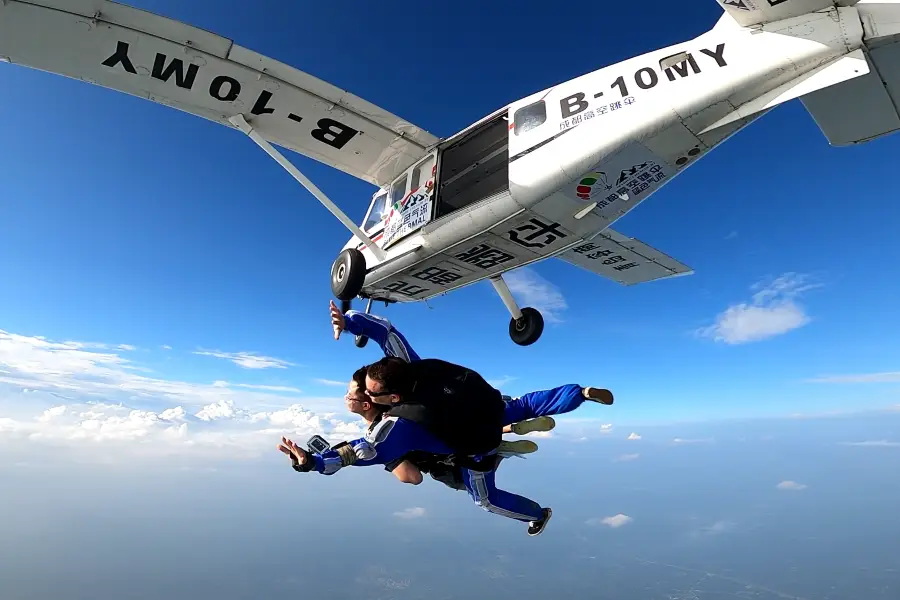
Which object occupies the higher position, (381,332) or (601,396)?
(381,332)

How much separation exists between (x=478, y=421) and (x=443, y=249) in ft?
15.5

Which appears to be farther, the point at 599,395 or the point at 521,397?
the point at 521,397

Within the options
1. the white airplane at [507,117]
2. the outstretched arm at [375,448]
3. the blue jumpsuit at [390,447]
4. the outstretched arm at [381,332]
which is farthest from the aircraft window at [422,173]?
the outstretched arm at [375,448]

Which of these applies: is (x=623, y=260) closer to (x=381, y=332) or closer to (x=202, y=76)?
(x=381, y=332)

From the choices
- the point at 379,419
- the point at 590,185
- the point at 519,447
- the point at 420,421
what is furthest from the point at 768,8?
the point at 379,419

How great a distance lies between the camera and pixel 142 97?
23.6ft

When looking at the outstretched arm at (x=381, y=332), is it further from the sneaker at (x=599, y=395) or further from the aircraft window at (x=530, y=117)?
the aircraft window at (x=530, y=117)

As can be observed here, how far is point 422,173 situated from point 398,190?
26.5 inches

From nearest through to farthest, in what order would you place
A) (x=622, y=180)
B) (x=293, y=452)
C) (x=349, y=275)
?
(x=293, y=452)
(x=622, y=180)
(x=349, y=275)

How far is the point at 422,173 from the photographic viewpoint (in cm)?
784

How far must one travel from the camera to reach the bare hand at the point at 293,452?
69.6 inches

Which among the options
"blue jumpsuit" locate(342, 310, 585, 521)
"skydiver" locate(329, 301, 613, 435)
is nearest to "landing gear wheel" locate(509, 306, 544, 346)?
"blue jumpsuit" locate(342, 310, 585, 521)

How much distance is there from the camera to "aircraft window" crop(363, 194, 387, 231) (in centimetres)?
855

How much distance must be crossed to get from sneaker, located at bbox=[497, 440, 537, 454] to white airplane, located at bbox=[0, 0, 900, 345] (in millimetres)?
1173
